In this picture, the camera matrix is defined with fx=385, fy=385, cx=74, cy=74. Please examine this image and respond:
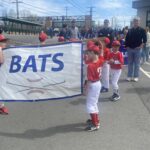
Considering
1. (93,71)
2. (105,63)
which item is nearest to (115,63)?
(105,63)

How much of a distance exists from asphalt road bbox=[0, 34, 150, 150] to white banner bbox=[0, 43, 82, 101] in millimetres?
578

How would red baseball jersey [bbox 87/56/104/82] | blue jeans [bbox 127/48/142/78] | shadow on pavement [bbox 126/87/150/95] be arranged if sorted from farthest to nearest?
blue jeans [bbox 127/48/142/78], shadow on pavement [bbox 126/87/150/95], red baseball jersey [bbox 87/56/104/82]

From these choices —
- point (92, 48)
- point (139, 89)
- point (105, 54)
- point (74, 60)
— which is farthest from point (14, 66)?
point (139, 89)

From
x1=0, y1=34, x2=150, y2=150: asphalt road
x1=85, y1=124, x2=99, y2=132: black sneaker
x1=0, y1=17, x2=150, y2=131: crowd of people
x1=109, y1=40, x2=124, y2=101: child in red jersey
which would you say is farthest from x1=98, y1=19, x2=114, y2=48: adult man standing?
x1=85, y1=124, x2=99, y2=132: black sneaker

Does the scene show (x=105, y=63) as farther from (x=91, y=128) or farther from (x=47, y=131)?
(x=47, y=131)

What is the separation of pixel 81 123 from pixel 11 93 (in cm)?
Answer: 140

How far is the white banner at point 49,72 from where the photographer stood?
6961 millimetres

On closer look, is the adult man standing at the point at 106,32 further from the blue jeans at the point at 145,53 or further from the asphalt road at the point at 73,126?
the blue jeans at the point at 145,53

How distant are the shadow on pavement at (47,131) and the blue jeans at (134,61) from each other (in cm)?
542

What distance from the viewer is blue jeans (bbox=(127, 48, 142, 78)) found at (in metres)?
12.0

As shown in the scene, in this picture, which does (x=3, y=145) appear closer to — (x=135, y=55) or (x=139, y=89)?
(x=139, y=89)

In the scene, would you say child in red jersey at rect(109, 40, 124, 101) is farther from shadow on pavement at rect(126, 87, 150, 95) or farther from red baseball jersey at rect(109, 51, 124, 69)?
shadow on pavement at rect(126, 87, 150, 95)

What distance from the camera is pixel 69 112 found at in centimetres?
798

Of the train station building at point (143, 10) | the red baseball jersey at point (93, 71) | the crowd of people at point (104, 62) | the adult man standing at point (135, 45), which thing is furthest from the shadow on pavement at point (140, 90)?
the train station building at point (143, 10)
